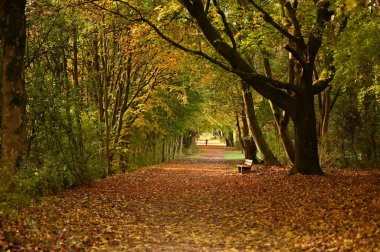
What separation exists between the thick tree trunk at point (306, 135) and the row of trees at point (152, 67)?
0.11 feet

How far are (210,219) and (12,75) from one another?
511cm

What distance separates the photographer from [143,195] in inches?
510

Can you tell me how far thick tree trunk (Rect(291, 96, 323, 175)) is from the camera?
14391 millimetres

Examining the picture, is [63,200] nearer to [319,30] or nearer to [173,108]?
[319,30]

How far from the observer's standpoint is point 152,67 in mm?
23203

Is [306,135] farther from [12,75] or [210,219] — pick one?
[12,75]

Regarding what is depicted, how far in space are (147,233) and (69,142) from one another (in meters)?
5.41

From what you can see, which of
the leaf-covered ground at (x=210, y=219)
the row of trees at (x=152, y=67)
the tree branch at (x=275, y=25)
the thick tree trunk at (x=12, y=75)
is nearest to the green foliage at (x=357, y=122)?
the row of trees at (x=152, y=67)

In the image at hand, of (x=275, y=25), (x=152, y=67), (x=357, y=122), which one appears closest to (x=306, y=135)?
(x=275, y=25)

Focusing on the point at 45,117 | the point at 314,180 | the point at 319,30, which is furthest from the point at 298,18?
the point at 45,117

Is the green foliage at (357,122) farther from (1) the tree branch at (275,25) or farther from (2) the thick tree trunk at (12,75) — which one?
(2) the thick tree trunk at (12,75)

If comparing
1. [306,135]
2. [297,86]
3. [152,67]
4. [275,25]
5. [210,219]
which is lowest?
[210,219]

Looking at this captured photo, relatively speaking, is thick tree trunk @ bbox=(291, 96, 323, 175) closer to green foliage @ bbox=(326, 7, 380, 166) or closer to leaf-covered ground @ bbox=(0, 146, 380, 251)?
leaf-covered ground @ bbox=(0, 146, 380, 251)

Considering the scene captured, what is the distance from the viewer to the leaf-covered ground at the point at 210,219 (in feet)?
21.7
